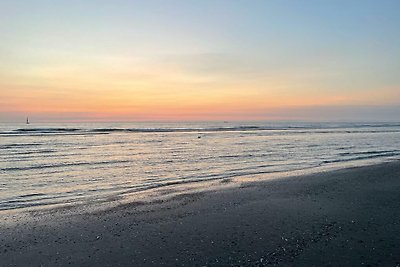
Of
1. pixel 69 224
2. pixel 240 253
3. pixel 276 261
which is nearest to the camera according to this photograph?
pixel 276 261

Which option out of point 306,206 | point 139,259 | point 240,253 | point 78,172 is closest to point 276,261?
point 240,253

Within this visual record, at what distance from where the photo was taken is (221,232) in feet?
26.2

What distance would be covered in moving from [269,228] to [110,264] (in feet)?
13.2

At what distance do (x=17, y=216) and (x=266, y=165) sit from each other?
15028 millimetres

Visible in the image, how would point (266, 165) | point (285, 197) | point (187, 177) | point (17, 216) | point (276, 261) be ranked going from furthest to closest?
1. point (266, 165)
2. point (187, 177)
3. point (285, 197)
4. point (17, 216)
5. point (276, 261)

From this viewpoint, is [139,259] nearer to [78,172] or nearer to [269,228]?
[269,228]

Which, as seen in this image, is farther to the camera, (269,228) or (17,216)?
(17,216)

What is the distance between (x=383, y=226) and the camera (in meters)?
8.13

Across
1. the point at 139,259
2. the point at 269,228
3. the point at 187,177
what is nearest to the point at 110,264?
the point at 139,259

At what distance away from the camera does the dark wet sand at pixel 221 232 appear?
253 inches

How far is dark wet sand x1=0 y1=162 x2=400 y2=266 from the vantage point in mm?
6430

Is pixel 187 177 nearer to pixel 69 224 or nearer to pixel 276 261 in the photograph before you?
pixel 69 224

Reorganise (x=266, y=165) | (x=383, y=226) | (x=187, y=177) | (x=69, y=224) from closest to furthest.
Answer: (x=383, y=226) < (x=69, y=224) < (x=187, y=177) < (x=266, y=165)

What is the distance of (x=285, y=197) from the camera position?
11859 millimetres
